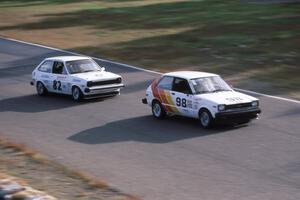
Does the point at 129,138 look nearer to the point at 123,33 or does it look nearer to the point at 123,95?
the point at 123,95

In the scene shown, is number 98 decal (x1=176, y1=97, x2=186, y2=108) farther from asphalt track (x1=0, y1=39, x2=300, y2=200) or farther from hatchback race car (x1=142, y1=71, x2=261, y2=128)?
asphalt track (x1=0, y1=39, x2=300, y2=200)

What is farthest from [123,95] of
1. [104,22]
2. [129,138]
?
[104,22]

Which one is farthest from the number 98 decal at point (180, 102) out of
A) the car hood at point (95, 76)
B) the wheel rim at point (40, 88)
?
the wheel rim at point (40, 88)

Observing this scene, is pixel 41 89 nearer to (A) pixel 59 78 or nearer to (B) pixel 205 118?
(A) pixel 59 78

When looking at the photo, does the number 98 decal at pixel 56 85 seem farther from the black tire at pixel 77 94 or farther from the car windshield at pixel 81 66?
the black tire at pixel 77 94

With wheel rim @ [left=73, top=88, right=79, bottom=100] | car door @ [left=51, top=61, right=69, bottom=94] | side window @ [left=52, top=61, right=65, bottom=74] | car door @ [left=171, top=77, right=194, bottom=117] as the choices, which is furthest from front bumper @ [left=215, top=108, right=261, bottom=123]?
side window @ [left=52, top=61, right=65, bottom=74]

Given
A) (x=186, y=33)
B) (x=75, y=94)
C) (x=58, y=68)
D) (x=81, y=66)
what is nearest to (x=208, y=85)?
(x=75, y=94)

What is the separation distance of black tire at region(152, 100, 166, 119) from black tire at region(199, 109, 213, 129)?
1.65m

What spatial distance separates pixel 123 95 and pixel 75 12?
2987cm

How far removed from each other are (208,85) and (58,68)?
6.98 m

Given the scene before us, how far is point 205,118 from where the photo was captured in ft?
60.3

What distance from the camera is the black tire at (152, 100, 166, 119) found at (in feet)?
65.5

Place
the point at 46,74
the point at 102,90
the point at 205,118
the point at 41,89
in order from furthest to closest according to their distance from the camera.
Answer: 1. the point at 41,89
2. the point at 46,74
3. the point at 102,90
4. the point at 205,118

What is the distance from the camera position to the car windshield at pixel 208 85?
1922 centimetres
